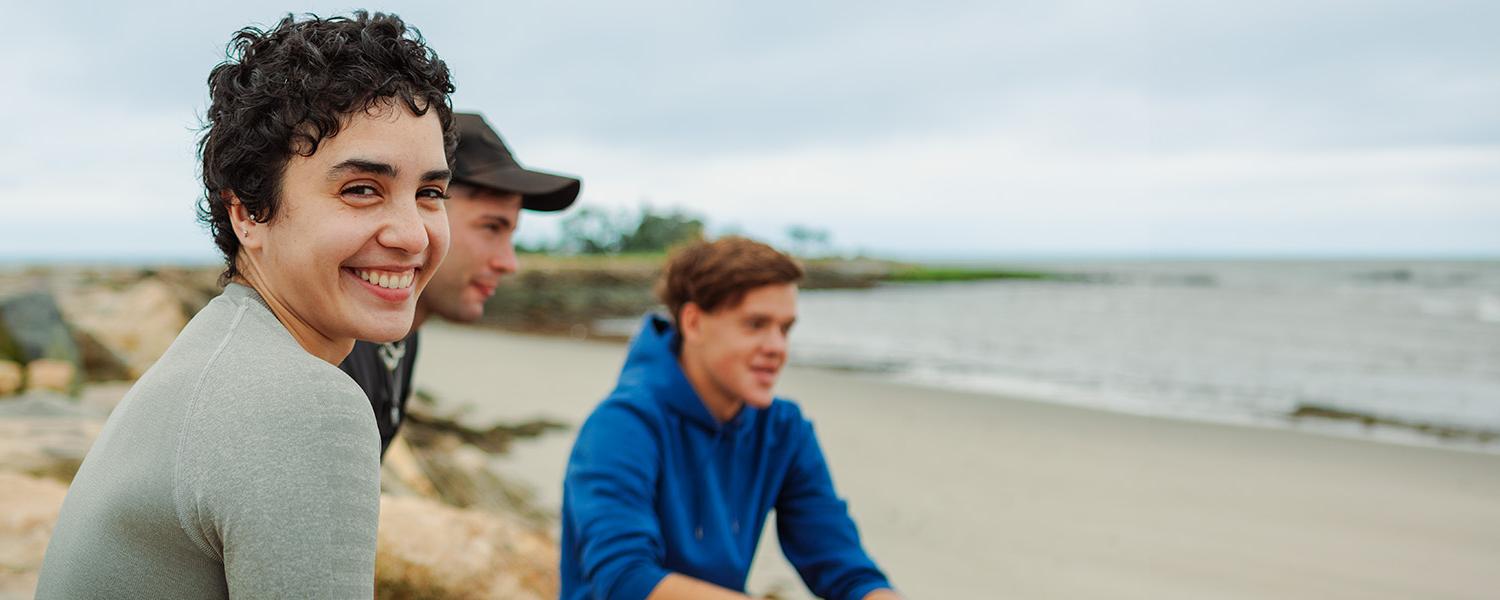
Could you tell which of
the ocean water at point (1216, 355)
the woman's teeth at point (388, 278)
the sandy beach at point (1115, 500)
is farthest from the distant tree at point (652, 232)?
the woman's teeth at point (388, 278)

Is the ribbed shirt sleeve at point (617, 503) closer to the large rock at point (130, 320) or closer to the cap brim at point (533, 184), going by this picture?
the cap brim at point (533, 184)

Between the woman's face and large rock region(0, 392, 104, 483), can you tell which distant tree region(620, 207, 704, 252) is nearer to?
large rock region(0, 392, 104, 483)

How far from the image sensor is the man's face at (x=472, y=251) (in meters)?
2.83

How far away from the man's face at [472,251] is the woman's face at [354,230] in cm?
157

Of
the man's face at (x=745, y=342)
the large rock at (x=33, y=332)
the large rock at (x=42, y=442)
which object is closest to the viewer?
the man's face at (x=745, y=342)

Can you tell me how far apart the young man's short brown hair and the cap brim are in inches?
16.7

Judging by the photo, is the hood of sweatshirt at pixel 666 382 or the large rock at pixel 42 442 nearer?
the hood of sweatshirt at pixel 666 382

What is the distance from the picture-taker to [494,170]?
9.24ft

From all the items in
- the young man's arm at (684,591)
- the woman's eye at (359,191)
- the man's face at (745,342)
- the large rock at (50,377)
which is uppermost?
the woman's eye at (359,191)

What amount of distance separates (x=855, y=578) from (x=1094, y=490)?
630cm

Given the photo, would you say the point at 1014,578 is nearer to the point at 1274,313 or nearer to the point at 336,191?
the point at 336,191

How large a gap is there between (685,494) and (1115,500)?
246 inches

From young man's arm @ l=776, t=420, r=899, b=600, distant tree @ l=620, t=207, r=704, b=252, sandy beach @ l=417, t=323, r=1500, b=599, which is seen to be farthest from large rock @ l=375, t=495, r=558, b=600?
distant tree @ l=620, t=207, r=704, b=252

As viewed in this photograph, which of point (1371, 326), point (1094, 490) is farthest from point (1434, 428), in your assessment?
point (1371, 326)
